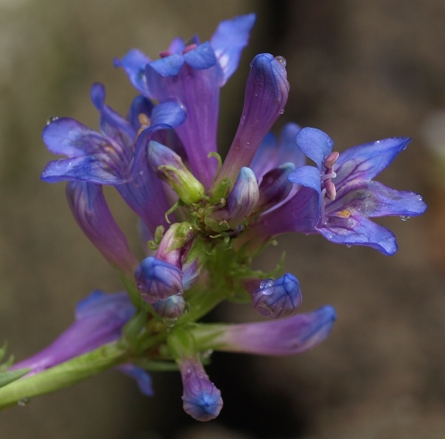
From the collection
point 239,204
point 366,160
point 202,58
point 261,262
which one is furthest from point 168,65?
point 261,262

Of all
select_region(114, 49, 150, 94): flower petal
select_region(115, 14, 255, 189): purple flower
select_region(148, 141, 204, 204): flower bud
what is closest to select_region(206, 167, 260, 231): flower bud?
select_region(148, 141, 204, 204): flower bud

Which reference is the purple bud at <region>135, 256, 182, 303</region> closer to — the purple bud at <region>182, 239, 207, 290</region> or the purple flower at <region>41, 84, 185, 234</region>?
the purple bud at <region>182, 239, 207, 290</region>

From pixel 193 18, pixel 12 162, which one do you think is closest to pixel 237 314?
pixel 12 162

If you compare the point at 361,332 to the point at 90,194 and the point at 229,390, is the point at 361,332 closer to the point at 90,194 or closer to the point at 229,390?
the point at 229,390

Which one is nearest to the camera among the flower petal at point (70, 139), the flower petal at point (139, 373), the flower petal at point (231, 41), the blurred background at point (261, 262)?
the flower petal at point (70, 139)

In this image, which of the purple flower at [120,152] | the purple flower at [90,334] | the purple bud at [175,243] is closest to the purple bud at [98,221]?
the purple flower at [120,152]

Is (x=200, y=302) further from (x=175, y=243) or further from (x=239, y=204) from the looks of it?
(x=239, y=204)

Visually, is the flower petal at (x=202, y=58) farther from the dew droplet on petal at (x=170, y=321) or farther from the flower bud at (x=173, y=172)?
the dew droplet on petal at (x=170, y=321)
